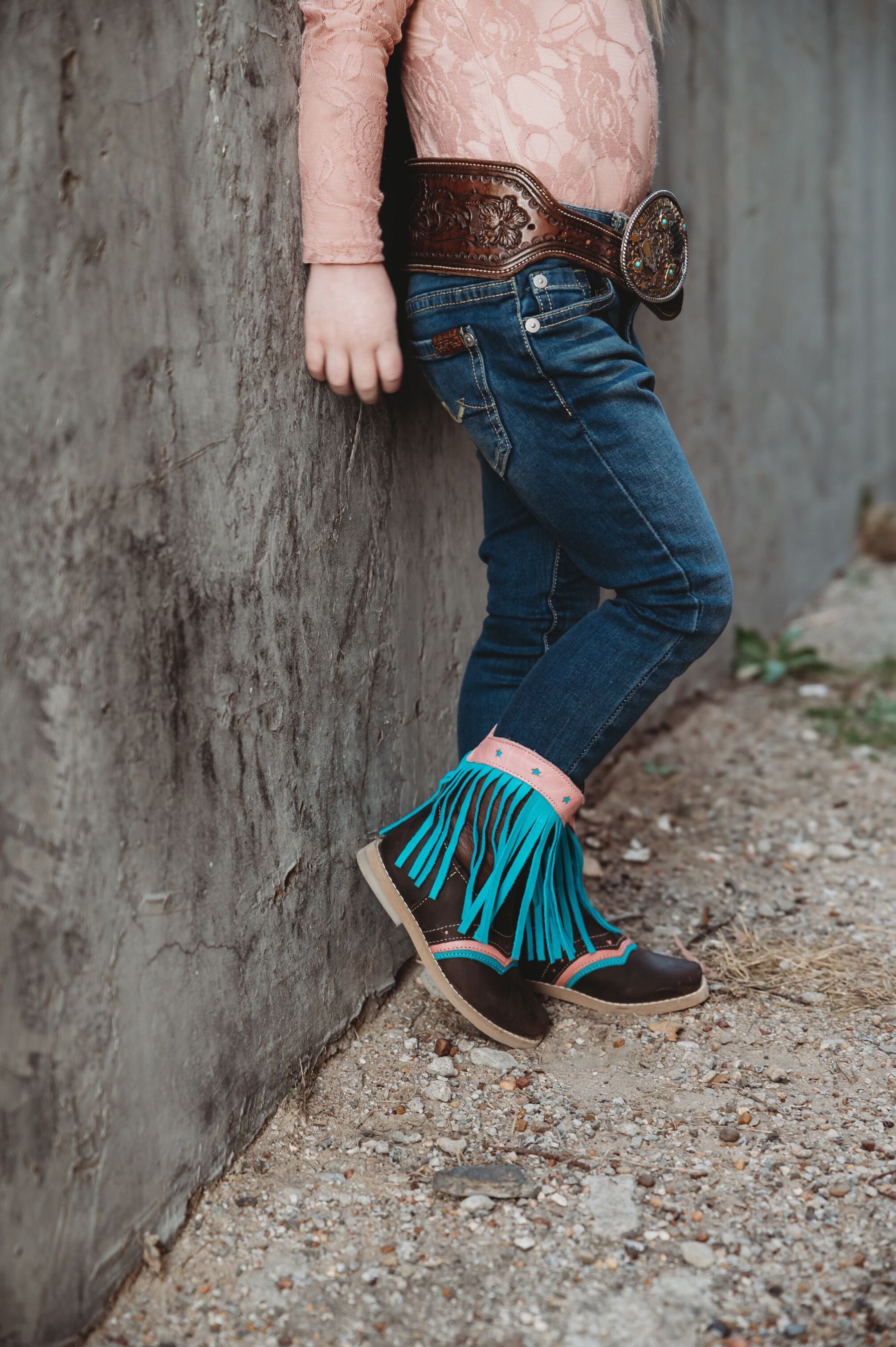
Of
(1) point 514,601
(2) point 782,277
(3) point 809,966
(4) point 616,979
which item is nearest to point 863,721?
(3) point 809,966

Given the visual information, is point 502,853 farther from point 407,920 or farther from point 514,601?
point 514,601

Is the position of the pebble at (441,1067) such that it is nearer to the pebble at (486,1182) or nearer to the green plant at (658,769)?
the pebble at (486,1182)

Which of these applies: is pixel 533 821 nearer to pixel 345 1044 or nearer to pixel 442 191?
pixel 345 1044

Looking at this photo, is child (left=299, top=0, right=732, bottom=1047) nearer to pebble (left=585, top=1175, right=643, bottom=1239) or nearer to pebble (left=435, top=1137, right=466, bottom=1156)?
pebble (left=435, top=1137, right=466, bottom=1156)

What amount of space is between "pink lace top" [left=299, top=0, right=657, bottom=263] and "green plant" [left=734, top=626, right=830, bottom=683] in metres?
2.33

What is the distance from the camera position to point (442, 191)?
1529 mm

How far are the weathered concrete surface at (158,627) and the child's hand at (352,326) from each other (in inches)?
1.2

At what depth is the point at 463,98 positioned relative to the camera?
4.91 feet

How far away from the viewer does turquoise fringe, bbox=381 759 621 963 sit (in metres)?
1.67

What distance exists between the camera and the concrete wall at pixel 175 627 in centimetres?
118

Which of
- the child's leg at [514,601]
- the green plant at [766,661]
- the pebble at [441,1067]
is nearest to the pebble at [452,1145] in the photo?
the pebble at [441,1067]

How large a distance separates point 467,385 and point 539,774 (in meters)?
0.53

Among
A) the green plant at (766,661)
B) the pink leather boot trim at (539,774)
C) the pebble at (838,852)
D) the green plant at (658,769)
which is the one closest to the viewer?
the pink leather boot trim at (539,774)

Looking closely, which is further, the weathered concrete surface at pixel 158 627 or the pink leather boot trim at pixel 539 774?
the pink leather boot trim at pixel 539 774
